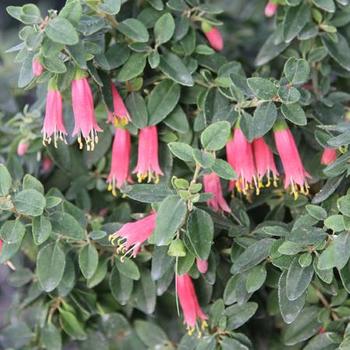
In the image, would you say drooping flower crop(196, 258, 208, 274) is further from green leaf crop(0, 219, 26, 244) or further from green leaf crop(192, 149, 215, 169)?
green leaf crop(0, 219, 26, 244)

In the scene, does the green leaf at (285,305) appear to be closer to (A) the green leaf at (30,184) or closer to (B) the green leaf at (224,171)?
(B) the green leaf at (224,171)

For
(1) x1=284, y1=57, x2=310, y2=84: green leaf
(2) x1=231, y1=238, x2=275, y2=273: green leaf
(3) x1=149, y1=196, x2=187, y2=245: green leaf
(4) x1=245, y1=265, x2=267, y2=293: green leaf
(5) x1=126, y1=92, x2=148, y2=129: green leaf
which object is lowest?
(4) x1=245, y1=265, x2=267, y2=293: green leaf

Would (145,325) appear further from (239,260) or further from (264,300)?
(239,260)

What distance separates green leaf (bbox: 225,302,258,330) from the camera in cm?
124

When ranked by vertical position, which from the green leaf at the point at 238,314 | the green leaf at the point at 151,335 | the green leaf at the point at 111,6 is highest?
the green leaf at the point at 111,6

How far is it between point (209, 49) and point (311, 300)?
0.48 metres

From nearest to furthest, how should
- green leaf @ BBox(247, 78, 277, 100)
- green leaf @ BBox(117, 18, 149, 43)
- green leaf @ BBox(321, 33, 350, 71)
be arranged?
green leaf @ BBox(247, 78, 277, 100)
green leaf @ BBox(117, 18, 149, 43)
green leaf @ BBox(321, 33, 350, 71)

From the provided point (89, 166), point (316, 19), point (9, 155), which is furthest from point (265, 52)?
point (9, 155)

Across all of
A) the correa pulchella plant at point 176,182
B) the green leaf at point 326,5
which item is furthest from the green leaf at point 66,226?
the green leaf at point 326,5

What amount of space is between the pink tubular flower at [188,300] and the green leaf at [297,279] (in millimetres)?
187

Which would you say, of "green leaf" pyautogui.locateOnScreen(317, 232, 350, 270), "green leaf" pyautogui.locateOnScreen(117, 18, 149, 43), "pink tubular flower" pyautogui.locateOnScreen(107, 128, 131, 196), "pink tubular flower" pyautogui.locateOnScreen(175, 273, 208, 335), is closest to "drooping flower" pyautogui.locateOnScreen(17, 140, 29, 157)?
"pink tubular flower" pyautogui.locateOnScreen(107, 128, 131, 196)

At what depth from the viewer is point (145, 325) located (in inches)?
56.7

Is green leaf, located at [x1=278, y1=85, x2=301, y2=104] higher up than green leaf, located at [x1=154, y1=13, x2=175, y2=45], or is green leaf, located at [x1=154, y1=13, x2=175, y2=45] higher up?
green leaf, located at [x1=278, y1=85, x2=301, y2=104]

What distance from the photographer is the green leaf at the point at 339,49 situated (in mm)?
1394
